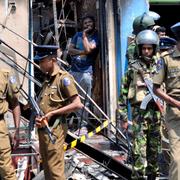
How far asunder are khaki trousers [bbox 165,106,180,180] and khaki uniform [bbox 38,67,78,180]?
3.31 ft

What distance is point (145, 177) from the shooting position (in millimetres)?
6410

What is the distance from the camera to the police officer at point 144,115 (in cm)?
635

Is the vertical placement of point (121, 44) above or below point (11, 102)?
above

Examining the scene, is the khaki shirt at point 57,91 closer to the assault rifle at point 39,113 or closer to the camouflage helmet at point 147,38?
the assault rifle at point 39,113

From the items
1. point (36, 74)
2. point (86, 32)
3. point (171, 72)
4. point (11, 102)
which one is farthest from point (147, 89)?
point (36, 74)

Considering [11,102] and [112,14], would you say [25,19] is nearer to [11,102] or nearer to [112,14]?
[112,14]

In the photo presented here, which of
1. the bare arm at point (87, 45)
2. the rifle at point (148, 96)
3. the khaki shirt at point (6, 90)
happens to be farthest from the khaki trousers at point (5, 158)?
the bare arm at point (87, 45)

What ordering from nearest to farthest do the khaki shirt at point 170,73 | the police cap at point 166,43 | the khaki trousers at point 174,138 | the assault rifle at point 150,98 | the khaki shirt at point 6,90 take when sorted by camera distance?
1. the khaki trousers at point 174,138
2. the khaki shirt at point 170,73
3. the khaki shirt at point 6,90
4. the assault rifle at point 150,98
5. the police cap at point 166,43

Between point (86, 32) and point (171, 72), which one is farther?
point (86, 32)

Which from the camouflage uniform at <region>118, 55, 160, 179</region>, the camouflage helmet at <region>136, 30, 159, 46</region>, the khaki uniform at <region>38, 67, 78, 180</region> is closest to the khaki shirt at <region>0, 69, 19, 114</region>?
the khaki uniform at <region>38, 67, 78, 180</region>

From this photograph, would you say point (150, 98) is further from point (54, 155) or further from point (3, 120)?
point (3, 120)

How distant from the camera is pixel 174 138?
17.8 ft

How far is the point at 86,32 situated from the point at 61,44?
1330mm

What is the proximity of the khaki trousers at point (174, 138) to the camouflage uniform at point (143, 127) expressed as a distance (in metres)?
0.77
